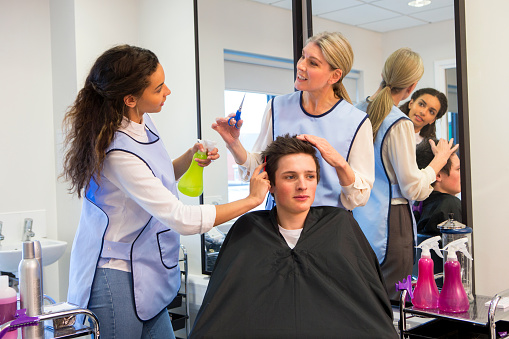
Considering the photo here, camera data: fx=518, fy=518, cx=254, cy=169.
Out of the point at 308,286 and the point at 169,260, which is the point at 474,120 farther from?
the point at 169,260

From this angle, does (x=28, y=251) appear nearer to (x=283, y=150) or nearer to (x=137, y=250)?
(x=137, y=250)

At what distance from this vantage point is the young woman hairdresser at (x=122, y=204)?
5.64ft

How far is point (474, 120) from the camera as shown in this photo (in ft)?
7.30

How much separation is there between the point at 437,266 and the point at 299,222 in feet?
2.34

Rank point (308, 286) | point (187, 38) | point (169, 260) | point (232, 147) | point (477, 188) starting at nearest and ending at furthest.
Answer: point (308, 286) → point (169, 260) → point (232, 147) → point (477, 188) → point (187, 38)

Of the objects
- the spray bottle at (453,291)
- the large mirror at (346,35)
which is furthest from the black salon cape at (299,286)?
the large mirror at (346,35)

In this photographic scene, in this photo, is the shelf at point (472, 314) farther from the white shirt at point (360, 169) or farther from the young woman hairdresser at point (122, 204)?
the young woman hairdresser at point (122, 204)

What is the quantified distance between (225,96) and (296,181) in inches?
60.8

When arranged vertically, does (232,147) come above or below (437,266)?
above

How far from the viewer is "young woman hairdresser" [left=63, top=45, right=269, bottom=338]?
1.72 m

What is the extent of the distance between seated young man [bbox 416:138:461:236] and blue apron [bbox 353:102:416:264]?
81 millimetres

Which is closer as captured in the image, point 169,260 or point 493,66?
point 169,260

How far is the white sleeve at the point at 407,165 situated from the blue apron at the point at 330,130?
0.32 meters

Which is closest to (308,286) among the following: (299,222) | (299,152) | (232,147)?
(299,222)
